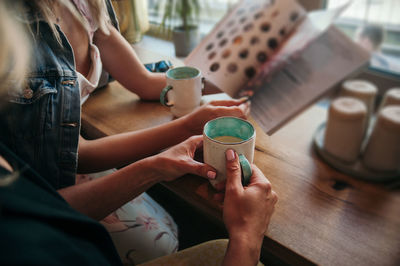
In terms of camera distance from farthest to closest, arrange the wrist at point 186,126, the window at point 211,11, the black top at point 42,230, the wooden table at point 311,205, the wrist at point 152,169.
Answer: the window at point 211,11
the wrist at point 186,126
the wrist at point 152,169
the wooden table at point 311,205
the black top at point 42,230

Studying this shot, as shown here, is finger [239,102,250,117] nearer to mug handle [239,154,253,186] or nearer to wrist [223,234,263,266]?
mug handle [239,154,253,186]

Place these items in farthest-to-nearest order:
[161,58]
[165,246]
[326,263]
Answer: [161,58], [165,246], [326,263]

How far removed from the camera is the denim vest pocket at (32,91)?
20.7 inches

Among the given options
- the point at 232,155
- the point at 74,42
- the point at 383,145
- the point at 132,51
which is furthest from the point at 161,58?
the point at 383,145

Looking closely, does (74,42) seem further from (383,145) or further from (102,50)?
(383,145)

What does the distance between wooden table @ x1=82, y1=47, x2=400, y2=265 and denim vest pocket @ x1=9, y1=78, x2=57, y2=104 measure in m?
0.22

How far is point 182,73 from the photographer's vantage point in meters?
0.75

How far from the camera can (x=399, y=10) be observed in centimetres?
65

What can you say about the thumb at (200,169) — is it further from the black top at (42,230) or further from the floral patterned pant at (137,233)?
the floral patterned pant at (137,233)

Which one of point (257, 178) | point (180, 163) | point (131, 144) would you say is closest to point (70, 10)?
point (131, 144)

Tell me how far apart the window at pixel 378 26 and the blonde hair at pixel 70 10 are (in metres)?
0.56

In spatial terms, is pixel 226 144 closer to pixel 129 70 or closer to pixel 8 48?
pixel 8 48

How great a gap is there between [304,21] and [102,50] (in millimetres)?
588

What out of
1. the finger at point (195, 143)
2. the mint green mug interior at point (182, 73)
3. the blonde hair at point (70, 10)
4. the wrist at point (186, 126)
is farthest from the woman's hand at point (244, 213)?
the blonde hair at point (70, 10)
